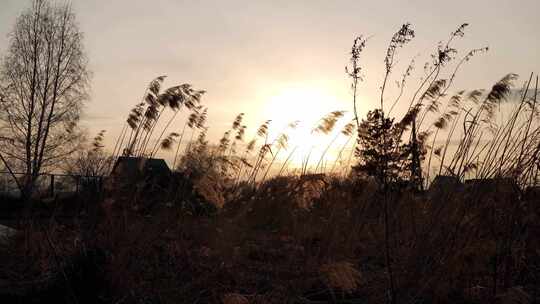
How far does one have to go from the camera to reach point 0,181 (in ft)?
40.1

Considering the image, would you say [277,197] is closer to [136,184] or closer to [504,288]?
[136,184]

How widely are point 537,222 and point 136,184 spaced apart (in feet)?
10.4

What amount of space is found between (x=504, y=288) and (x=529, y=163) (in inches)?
34.6

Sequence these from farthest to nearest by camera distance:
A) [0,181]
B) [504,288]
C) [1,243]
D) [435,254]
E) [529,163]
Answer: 1. [0,181]
2. [1,243]
3. [529,163]
4. [504,288]
5. [435,254]

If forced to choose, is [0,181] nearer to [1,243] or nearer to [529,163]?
[1,243]

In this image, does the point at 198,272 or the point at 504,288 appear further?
the point at 198,272

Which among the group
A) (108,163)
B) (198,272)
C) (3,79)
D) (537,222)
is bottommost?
(198,272)

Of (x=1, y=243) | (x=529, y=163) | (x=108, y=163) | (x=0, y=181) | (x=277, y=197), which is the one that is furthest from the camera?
(x=0, y=181)

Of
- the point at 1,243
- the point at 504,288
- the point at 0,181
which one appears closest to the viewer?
the point at 504,288

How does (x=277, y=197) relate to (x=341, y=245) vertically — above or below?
above

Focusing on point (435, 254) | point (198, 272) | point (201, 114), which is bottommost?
point (198, 272)

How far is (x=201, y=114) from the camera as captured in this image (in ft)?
16.7

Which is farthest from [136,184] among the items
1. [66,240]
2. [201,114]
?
[201,114]

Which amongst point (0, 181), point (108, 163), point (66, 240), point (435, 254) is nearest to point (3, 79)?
point (0, 181)
